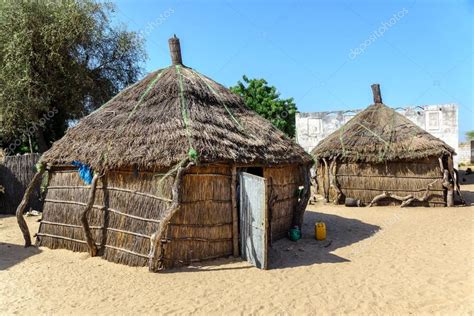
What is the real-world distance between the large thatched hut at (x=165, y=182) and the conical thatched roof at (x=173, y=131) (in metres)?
0.03

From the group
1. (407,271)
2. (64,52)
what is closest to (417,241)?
(407,271)

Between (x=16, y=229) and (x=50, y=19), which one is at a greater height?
(x=50, y=19)

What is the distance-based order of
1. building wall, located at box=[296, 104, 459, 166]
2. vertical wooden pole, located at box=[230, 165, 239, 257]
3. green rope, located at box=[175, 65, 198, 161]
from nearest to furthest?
green rope, located at box=[175, 65, 198, 161]
vertical wooden pole, located at box=[230, 165, 239, 257]
building wall, located at box=[296, 104, 459, 166]

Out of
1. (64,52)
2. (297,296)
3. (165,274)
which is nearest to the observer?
(297,296)

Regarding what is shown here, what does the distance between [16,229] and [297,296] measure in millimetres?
8595

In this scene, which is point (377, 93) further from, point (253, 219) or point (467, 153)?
point (467, 153)

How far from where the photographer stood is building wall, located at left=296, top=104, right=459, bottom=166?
20.7 metres

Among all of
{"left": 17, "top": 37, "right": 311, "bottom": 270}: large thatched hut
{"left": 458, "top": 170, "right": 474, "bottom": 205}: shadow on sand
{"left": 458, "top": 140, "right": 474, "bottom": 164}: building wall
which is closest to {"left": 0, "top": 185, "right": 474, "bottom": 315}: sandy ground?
{"left": 17, "top": 37, "right": 311, "bottom": 270}: large thatched hut

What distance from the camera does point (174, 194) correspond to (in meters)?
6.52

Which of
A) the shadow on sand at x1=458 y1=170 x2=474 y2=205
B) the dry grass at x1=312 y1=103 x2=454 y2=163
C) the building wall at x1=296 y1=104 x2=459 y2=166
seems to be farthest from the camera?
the building wall at x1=296 y1=104 x2=459 y2=166

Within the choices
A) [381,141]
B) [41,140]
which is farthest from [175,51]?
[41,140]

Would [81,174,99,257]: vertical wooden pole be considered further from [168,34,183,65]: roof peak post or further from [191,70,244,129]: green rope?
[168,34,183,65]: roof peak post

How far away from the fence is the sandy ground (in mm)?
3704

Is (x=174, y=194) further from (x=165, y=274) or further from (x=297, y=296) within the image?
(x=297, y=296)
